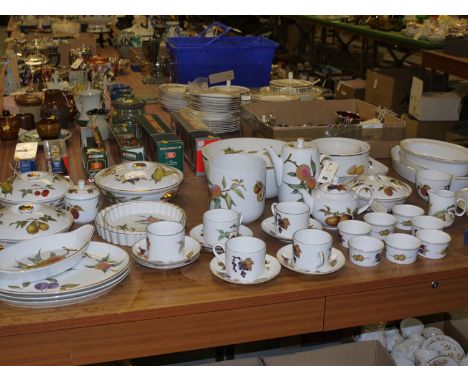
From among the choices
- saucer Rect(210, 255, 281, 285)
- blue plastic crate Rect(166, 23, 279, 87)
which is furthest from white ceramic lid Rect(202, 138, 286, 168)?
blue plastic crate Rect(166, 23, 279, 87)

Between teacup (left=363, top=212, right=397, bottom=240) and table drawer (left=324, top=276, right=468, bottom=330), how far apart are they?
0.13 meters

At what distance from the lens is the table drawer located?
46.6 inches

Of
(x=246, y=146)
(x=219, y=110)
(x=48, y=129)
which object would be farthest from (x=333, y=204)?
(x=48, y=129)

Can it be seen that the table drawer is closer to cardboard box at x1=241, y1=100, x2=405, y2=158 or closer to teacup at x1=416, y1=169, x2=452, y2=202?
teacup at x1=416, y1=169, x2=452, y2=202

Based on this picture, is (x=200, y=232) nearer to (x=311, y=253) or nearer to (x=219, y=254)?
(x=219, y=254)

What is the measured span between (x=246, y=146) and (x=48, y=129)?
0.71 meters

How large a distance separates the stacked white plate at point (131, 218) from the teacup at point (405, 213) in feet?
1.57

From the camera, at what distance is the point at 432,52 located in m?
4.09

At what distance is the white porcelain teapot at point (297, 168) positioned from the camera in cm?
135

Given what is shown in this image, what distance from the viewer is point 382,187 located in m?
1.46

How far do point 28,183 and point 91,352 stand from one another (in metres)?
0.50

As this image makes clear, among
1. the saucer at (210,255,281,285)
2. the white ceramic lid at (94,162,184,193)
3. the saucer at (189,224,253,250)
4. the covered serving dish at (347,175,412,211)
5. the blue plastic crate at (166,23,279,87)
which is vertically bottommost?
the saucer at (210,255,281,285)

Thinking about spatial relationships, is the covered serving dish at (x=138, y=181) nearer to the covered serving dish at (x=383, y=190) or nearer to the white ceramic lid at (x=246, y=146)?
the white ceramic lid at (x=246, y=146)

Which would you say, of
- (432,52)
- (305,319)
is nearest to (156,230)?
(305,319)
